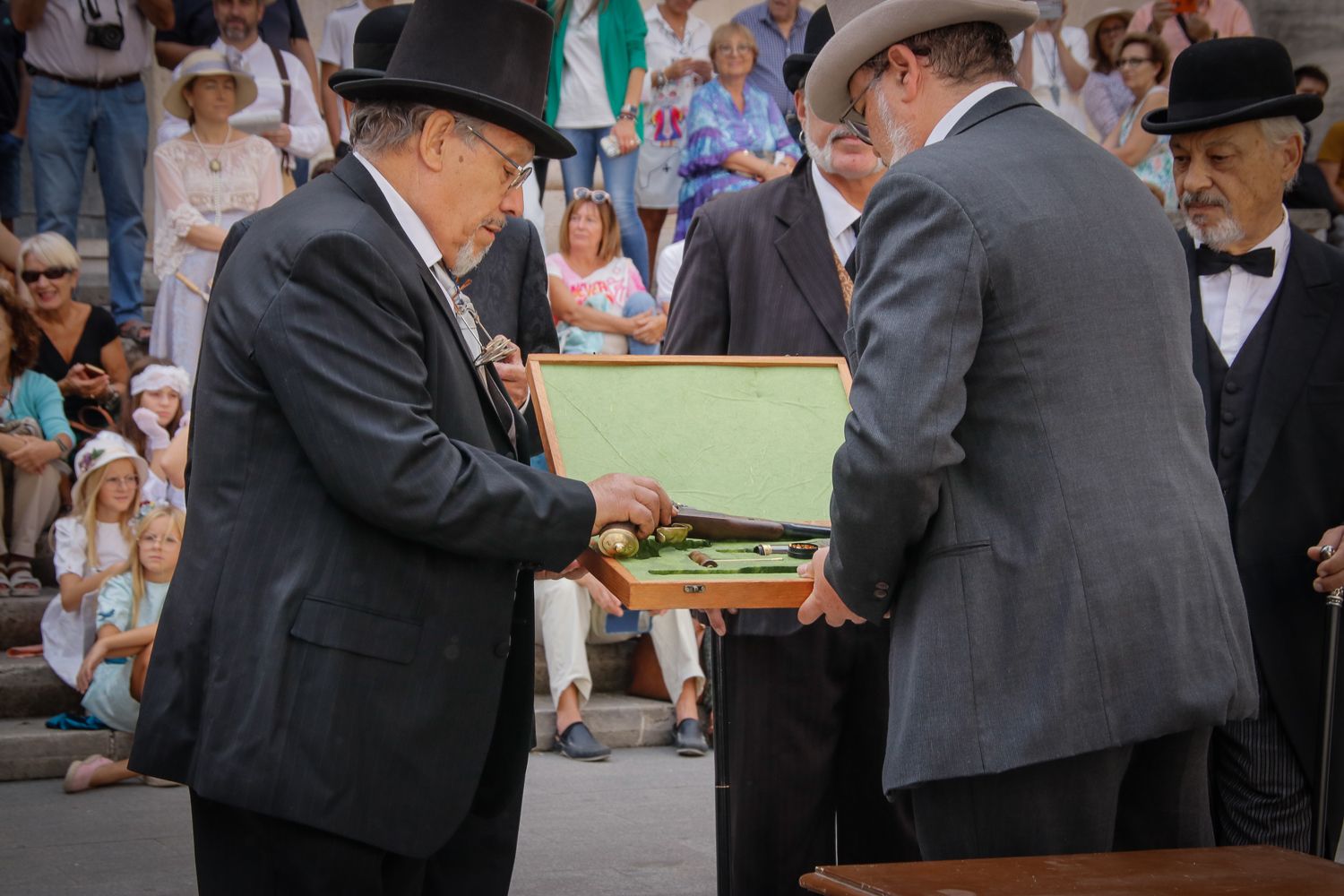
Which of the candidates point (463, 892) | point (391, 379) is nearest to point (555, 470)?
point (391, 379)

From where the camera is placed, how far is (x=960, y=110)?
255cm

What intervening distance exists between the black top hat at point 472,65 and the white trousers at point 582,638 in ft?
13.5

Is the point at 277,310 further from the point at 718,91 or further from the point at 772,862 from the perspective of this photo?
the point at 718,91

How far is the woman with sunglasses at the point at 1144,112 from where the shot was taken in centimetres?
988

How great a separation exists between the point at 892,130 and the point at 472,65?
80 centimetres

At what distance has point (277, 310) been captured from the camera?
8.06 ft

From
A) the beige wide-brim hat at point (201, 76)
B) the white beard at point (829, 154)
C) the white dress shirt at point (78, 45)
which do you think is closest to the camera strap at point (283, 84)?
the beige wide-brim hat at point (201, 76)

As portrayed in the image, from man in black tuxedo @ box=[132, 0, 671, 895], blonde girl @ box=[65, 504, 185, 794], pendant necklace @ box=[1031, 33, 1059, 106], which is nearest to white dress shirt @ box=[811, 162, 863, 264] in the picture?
man in black tuxedo @ box=[132, 0, 671, 895]

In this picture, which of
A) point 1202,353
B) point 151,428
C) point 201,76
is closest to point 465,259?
point 1202,353

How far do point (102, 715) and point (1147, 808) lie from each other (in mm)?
4718

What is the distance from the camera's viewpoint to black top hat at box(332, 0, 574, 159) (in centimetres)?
273

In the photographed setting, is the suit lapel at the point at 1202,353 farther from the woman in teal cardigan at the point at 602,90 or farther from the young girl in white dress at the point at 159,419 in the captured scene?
the woman in teal cardigan at the point at 602,90

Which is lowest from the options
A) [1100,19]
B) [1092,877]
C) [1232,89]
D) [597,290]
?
[1092,877]

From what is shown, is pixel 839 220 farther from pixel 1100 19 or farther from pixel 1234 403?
pixel 1100 19
